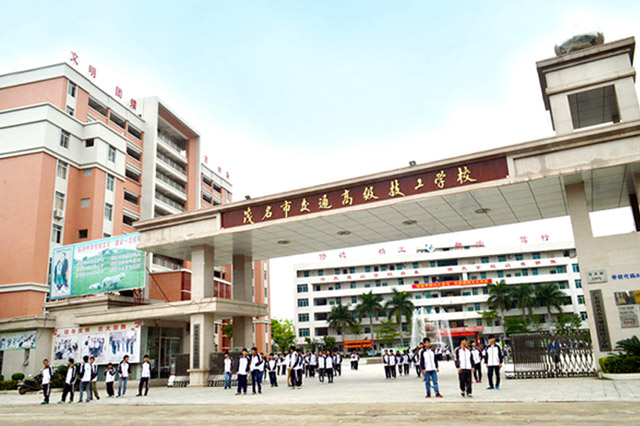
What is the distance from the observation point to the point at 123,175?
38750 millimetres

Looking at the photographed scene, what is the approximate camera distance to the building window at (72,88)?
3599 centimetres

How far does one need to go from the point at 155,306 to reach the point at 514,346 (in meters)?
14.0

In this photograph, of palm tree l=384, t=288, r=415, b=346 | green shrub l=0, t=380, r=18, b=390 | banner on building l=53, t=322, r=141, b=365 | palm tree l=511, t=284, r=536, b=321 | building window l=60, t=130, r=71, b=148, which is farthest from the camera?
palm tree l=384, t=288, r=415, b=346

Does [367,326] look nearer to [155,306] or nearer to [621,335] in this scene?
[155,306]

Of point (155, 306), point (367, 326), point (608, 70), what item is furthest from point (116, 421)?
point (367, 326)

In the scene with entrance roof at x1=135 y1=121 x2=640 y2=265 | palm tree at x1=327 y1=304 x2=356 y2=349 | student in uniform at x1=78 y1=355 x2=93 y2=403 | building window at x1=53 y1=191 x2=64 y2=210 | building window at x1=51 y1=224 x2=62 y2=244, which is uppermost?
building window at x1=53 y1=191 x2=64 y2=210

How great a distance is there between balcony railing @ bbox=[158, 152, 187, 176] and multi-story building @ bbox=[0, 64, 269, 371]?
0.63 m

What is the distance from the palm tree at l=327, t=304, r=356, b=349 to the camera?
62.6 meters

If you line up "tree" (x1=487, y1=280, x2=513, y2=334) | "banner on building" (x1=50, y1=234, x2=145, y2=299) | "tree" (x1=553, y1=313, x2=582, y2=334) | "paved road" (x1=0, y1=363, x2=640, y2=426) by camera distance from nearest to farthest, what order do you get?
"paved road" (x1=0, y1=363, x2=640, y2=426)
"banner on building" (x1=50, y1=234, x2=145, y2=299)
"tree" (x1=553, y1=313, x2=582, y2=334)
"tree" (x1=487, y1=280, x2=513, y2=334)

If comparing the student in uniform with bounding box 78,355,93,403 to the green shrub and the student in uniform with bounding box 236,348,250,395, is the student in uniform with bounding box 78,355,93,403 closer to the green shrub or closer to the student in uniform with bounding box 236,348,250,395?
the student in uniform with bounding box 236,348,250,395

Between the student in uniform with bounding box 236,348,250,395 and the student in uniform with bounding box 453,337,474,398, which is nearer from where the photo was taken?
the student in uniform with bounding box 453,337,474,398

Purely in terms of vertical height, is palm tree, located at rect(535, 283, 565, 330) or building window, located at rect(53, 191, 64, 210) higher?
building window, located at rect(53, 191, 64, 210)

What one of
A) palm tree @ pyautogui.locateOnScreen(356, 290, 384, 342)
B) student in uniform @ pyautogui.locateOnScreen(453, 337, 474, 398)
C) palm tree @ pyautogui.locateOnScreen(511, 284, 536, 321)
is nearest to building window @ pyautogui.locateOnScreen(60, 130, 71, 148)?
student in uniform @ pyautogui.locateOnScreen(453, 337, 474, 398)

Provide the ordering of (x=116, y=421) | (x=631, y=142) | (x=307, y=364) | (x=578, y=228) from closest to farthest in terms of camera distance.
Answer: (x=116, y=421), (x=631, y=142), (x=578, y=228), (x=307, y=364)
